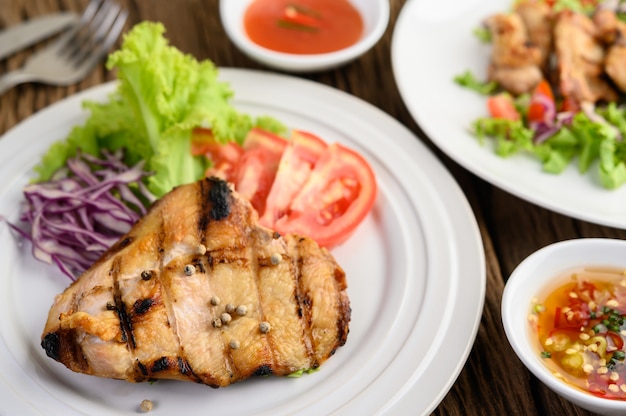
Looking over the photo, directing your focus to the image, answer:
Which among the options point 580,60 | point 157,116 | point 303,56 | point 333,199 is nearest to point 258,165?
point 333,199

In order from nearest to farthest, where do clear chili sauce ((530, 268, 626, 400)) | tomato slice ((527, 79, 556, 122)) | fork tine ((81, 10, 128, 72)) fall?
clear chili sauce ((530, 268, 626, 400)) → tomato slice ((527, 79, 556, 122)) → fork tine ((81, 10, 128, 72))

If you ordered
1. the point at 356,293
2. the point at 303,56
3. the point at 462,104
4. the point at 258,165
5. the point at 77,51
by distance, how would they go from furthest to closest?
the point at 77,51
the point at 303,56
the point at 462,104
the point at 258,165
the point at 356,293

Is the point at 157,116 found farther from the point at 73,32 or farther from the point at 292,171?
the point at 73,32

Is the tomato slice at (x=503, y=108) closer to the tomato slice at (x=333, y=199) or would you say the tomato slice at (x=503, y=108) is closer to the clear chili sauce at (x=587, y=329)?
the tomato slice at (x=333, y=199)

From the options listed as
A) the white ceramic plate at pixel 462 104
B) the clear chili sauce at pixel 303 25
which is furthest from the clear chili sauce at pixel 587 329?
the clear chili sauce at pixel 303 25

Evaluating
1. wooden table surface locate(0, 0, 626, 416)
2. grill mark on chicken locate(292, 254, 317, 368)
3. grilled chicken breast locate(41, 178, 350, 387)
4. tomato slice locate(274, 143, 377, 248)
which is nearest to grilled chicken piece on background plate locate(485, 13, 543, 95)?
wooden table surface locate(0, 0, 626, 416)

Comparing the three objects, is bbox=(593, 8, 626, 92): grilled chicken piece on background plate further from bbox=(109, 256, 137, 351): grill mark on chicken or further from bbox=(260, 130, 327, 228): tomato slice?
bbox=(109, 256, 137, 351): grill mark on chicken
